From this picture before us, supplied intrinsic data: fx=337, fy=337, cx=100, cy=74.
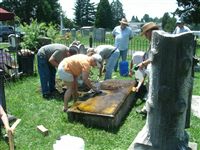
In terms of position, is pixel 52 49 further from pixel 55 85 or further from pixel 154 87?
pixel 154 87

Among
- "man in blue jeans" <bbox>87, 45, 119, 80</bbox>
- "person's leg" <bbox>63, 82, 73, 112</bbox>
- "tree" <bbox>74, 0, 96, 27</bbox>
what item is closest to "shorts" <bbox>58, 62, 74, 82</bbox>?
"person's leg" <bbox>63, 82, 73, 112</bbox>

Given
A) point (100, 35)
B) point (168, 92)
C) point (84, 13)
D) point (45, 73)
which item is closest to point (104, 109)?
point (45, 73)

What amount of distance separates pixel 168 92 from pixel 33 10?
210 feet

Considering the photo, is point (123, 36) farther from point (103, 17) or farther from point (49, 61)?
point (103, 17)

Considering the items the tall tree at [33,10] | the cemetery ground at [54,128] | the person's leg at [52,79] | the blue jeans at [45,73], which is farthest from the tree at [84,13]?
the cemetery ground at [54,128]

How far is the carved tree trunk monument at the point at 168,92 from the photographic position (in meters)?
2.65

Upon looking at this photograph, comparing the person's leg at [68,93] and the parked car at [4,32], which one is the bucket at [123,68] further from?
the parked car at [4,32]

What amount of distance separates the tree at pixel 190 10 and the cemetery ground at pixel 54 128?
27103 mm

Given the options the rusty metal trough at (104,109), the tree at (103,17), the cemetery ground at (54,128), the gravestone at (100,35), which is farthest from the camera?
the tree at (103,17)

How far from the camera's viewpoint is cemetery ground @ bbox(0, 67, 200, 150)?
205 inches

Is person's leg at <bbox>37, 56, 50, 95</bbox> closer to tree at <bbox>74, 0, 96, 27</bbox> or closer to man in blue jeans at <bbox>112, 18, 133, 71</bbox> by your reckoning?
man in blue jeans at <bbox>112, 18, 133, 71</bbox>

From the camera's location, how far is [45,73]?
797 cm

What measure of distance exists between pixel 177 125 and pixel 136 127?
124 inches

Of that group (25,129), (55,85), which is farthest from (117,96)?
(55,85)
